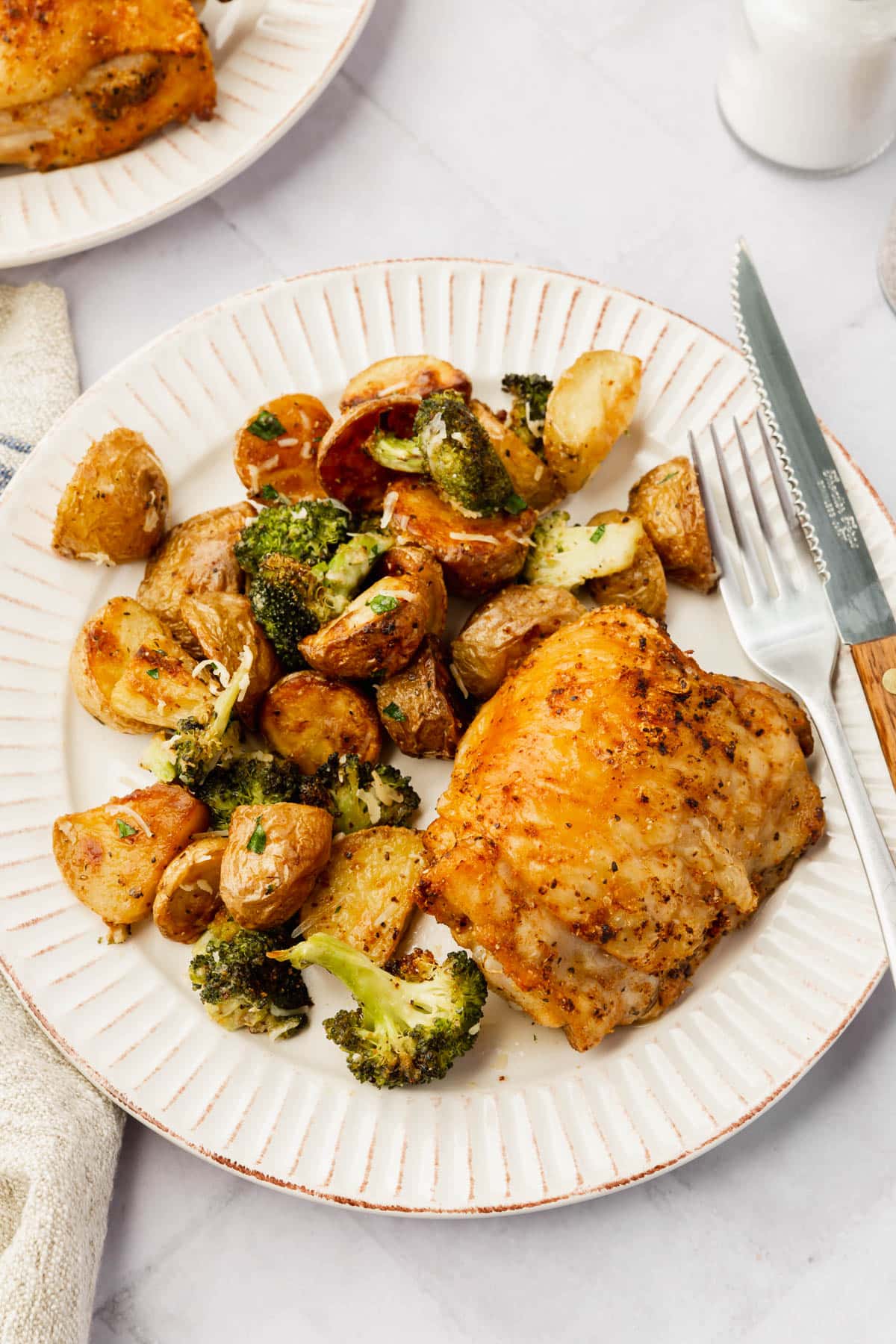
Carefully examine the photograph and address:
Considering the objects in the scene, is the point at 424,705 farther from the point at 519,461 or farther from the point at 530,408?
the point at 530,408

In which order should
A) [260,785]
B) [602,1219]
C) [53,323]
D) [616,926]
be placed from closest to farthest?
[616,926], [260,785], [602,1219], [53,323]

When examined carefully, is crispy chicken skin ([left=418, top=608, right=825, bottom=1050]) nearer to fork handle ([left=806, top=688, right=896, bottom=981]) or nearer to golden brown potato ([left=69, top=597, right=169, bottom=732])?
fork handle ([left=806, top=688, right=896, bottom=981])

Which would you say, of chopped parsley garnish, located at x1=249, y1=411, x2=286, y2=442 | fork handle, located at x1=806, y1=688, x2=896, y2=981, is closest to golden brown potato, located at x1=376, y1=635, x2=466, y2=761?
Result: chopped parsley garnish, located at x1=249, y1=411, x2=286, y2=442

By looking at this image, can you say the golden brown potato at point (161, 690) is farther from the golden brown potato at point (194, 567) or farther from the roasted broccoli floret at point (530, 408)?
the roasted broccoli floret at point (530, 408)

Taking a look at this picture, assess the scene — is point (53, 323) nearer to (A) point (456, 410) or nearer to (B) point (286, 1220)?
(A) point (456, 410)

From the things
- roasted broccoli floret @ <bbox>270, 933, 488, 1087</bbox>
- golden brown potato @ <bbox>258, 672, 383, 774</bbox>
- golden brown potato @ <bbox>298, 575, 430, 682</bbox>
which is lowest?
roasted broccoli floret @ <bbox>270, 933, 488, 1087</bbox>

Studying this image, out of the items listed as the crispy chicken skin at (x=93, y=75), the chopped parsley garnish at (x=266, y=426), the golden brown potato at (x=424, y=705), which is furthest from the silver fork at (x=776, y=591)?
the crispy chicken skin at (x=93, y=75)

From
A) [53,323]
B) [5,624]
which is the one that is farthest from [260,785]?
[53,323]

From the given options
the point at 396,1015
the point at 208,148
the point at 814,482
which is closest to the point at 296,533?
the point at 396,1015
